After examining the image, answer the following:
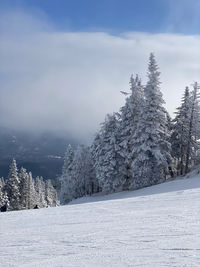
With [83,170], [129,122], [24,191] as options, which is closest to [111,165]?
[129,122]

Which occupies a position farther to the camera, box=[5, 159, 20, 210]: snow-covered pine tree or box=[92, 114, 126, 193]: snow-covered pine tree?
box=[5, 159, 20, 210]: snow-covered pine tree

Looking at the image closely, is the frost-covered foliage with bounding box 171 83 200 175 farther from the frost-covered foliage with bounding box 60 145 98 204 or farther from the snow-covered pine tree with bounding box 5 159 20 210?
the snow-covered pine tree with bounding box 5 159 20 210

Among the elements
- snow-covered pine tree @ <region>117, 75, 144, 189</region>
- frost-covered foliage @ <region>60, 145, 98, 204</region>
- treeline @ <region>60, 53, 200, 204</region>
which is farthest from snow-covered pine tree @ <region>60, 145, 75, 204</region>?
snow-covered pine tree @ <region>117, 75, 144, 189</region>

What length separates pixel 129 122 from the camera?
37.4m

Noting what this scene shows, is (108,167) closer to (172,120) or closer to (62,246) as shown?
(172,120)

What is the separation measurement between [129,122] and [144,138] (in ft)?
15.9

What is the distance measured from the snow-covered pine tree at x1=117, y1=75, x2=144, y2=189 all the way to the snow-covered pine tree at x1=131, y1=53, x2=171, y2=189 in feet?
5.97

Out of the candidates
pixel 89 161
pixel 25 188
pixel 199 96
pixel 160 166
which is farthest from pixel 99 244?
pixel 25 188

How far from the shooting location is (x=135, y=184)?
34062mm

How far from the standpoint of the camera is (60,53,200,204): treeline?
33219 millimetres

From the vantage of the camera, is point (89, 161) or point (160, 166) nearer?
point (160, 166)

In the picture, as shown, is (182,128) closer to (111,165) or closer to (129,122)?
(129,122)

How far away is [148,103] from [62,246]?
27.6 m

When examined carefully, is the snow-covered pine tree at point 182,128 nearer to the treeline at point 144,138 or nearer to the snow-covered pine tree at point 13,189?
the treeline at point 144,138
